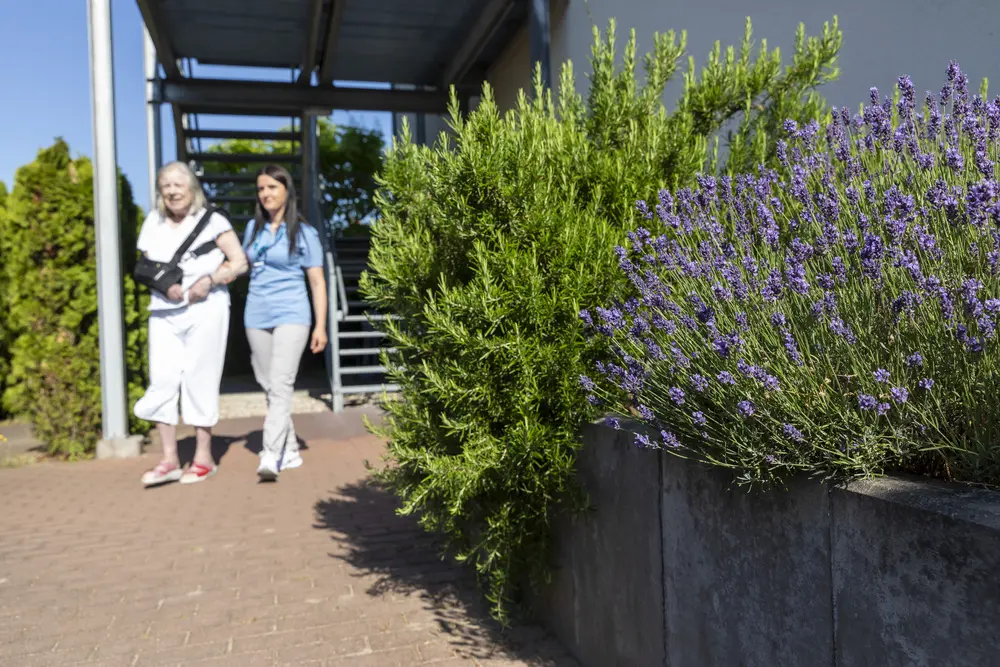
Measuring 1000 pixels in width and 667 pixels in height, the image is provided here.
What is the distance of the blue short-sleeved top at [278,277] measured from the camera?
18.5ft

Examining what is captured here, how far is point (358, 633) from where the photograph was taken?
3.19m

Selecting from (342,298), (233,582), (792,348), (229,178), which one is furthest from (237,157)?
(792,348)

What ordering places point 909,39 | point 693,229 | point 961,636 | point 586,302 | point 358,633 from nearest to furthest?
point 961,636 → point 693,229 → point 586,302 → point 358,633 → point 909,39

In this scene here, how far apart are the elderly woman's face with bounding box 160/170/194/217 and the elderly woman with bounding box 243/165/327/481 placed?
0.46 metres

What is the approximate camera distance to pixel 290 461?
6.08 metres

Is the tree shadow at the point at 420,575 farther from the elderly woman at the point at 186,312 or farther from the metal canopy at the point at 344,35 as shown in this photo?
the metal canopy at the point at 344,35

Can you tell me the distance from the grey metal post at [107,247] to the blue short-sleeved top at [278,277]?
59.4 inches

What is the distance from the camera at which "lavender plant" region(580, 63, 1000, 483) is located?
1644 mm

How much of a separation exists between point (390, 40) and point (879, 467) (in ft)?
24.8

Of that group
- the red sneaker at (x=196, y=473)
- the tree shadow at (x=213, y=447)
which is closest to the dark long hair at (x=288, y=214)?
the red sneaker at (x=196, y=473)

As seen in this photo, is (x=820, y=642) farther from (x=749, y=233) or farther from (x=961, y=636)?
(x=749, y=233)

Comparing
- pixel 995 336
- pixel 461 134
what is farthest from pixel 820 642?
pixel 461 134

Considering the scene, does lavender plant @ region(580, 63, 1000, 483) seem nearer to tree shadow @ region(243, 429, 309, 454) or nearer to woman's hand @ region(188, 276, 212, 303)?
woman's hand @ region(188, 276, 212, 303)

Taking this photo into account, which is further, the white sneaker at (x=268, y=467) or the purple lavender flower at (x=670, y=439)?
the white sneaker at (x=268, y=467)
